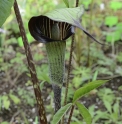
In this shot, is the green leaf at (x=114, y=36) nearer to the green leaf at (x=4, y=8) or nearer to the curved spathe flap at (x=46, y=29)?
the curved spathe flap at (x=46, y=29)

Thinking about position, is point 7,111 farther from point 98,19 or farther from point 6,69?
point 98,19

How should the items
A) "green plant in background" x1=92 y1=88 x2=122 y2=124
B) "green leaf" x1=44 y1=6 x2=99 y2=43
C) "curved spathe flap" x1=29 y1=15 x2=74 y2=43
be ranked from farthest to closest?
"green plant in background" x1=92 y1=88 x2=122 y2=124 < "curved spathe flap" x1=29 y1=15 x2=74 y2=43 < "green leaf" x1=44 y1=6 x2=99 y2=43

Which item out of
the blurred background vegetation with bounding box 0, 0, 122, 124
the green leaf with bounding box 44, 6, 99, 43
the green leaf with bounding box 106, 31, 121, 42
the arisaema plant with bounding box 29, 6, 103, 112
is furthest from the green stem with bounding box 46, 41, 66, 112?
the green leaf with bounding box 106, 31, 121, 42

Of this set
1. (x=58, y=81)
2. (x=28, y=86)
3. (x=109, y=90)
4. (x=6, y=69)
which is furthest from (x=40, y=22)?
(x=6, y=69)

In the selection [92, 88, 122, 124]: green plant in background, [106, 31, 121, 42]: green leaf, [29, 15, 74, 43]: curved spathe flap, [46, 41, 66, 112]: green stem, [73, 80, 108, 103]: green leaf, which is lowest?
[92, 88, 122, 124]: green plant in background

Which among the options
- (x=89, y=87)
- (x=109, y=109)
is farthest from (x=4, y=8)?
(x=109, y=109)

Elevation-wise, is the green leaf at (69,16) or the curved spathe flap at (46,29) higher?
the green leaf at (69,16)

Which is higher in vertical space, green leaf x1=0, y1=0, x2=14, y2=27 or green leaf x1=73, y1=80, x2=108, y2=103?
green leaf x1=0, y1=0, x2=14, y2=27

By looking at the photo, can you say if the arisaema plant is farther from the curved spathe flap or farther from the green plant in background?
the green plant in background

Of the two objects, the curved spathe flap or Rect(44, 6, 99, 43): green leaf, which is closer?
Rect(44, 6, 99, 43): green leaf

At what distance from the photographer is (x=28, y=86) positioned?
1478mm

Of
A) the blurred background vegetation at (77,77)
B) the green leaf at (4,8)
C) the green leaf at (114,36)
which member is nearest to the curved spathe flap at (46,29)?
the green leaf at (4,8)

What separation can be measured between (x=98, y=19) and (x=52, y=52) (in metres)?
1.25

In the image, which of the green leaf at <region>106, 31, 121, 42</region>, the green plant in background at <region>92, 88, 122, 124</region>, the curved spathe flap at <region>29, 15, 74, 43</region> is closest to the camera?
the curved spathe flap at <region>29, 15, 74, 43</region>
